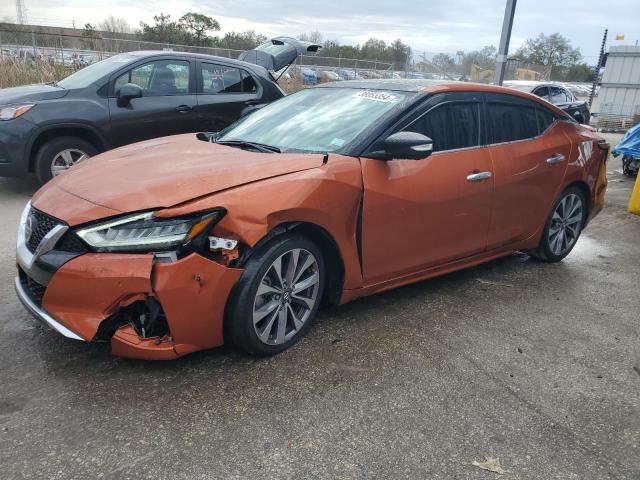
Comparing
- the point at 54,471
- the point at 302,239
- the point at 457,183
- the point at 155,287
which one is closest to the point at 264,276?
the point at 302,239

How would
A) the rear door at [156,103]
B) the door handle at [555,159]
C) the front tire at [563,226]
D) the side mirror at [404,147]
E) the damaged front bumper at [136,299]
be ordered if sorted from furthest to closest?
the rear door at [156,103]
the front tire at [563,226]
the door handle at [555,159]
the side mirror at [404,147]
the damaged front bumper at [136,299]

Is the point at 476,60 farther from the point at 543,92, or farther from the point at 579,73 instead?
the point at 579,73

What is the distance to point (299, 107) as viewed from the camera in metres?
3.97

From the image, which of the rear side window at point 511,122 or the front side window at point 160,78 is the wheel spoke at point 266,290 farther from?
the front side window at point 160,78

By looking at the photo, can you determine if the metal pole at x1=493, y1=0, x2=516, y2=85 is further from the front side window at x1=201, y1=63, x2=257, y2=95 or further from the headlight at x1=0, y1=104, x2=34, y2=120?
the headlight at x1=0, y1=104, x2=34, y2=120

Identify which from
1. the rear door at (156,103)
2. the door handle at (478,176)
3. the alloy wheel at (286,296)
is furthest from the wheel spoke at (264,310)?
the rear door at (156,103)

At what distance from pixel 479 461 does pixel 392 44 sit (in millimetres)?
47692

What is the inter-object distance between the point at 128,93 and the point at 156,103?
1.56 ft

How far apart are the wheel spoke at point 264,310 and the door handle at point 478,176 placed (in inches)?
67.6

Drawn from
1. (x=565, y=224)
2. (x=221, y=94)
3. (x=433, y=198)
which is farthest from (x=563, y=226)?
(x=221, y=94)

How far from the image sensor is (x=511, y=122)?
426cm

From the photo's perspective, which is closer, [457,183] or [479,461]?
[479,461]

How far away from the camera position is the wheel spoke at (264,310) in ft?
9.34

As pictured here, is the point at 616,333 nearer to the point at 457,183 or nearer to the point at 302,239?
the point at 457,183
